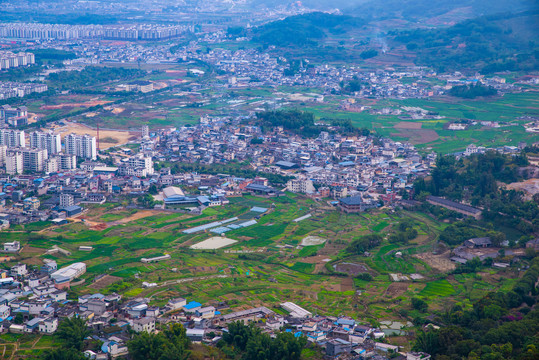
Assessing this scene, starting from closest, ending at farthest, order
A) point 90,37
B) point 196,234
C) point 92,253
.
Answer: point 92,253, point 196,234, point 90,37

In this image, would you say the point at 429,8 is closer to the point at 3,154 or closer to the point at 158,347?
the point at 3,154

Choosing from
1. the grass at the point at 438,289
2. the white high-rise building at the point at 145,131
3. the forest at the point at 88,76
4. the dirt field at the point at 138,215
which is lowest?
the dirt field at the point at 138,215

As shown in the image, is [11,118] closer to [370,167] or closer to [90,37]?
[370,167]

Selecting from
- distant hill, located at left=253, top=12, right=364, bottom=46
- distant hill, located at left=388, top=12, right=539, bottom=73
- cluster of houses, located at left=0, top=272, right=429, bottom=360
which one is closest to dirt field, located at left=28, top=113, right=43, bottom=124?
cluster of houses, located at left=0, top=272, right=429, bottom=360

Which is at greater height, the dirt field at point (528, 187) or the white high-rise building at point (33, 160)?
the dirt field at point (528, 187)

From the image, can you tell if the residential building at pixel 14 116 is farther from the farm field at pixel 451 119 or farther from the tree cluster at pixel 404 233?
the tree cluster at pixel 404 233

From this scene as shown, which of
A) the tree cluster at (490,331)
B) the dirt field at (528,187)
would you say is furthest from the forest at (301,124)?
the tree cluster at (490,331)

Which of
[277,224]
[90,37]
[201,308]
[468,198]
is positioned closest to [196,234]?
[277,224]

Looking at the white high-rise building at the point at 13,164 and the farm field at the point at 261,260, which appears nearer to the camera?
the farm field at the point at 261,260
